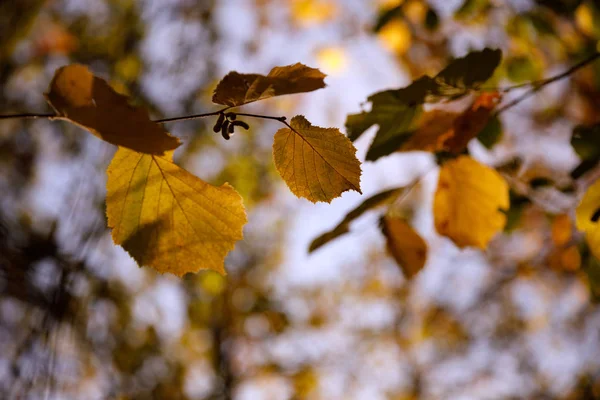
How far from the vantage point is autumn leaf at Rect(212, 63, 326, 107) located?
0.56 m

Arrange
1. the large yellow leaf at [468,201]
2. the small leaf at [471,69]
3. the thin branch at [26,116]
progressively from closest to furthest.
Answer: the thin branch at [26,116], the small leaf at [471,69], the large yellow leaf at [468,201]

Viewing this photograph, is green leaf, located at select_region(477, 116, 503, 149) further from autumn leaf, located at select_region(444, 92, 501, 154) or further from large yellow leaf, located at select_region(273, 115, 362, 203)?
large yellow leaf, located at select_region(273, 115, 362, 203)

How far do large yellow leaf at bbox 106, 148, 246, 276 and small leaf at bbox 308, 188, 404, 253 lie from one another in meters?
0.30

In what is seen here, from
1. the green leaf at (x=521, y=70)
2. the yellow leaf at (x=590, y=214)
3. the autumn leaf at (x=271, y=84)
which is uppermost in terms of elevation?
the green leaf at (x=521, y=70)

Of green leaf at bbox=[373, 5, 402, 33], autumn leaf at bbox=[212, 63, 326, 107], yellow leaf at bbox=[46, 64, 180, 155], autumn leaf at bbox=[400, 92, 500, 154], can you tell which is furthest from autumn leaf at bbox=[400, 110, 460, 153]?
green leaf at bbox=[373, 5, 402, 33]

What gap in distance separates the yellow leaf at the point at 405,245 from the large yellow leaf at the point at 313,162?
1.31ft

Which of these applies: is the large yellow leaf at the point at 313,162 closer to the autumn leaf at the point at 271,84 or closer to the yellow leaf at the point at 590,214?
the autumn leaf at the point at 271,84

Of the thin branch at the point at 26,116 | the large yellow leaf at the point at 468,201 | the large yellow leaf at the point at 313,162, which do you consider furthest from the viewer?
the large yellow leaf at the point at 468,201

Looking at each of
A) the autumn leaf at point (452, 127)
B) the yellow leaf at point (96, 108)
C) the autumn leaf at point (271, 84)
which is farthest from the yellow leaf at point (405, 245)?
the yellow leaf at point (96, 108)

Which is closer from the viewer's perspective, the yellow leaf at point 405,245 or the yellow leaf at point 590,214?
the yellow leaf at point 590,214

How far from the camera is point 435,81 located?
2.45 feet

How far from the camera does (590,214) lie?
811 millimetres

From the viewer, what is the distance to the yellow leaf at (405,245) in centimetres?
98

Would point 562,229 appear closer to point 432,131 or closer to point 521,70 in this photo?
point 521,70
